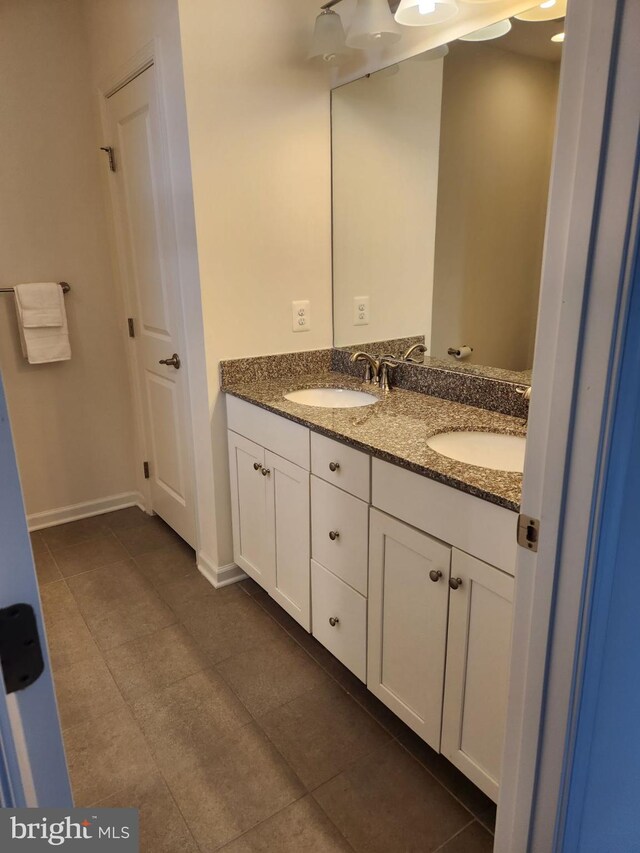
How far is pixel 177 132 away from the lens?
2023mm

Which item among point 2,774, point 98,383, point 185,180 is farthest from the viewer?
point 98,383

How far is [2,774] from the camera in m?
0.55

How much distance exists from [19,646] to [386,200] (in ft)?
6.79

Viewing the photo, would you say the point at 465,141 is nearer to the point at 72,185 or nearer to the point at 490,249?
the point at 490,249

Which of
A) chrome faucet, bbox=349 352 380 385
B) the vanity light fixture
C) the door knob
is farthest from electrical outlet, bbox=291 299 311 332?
the vanity light fixture

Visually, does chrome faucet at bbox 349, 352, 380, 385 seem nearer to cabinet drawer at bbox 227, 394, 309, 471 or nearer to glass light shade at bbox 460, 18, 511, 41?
cabinet drawer at bbox 227, 394, 309, 471

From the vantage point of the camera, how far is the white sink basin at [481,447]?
1574mm

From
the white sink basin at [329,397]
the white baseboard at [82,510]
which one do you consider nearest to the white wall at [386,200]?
the white sink basin at [329,397]

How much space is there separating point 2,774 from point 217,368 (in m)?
1.74

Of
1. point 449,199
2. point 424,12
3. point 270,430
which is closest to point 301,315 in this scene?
point 270,430

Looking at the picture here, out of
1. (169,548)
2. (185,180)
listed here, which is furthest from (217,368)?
(169,548)

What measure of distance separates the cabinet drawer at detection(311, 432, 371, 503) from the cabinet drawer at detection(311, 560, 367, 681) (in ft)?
1.05

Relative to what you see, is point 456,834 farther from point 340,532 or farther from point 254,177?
point 254,177

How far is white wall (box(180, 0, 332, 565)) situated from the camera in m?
1.96
